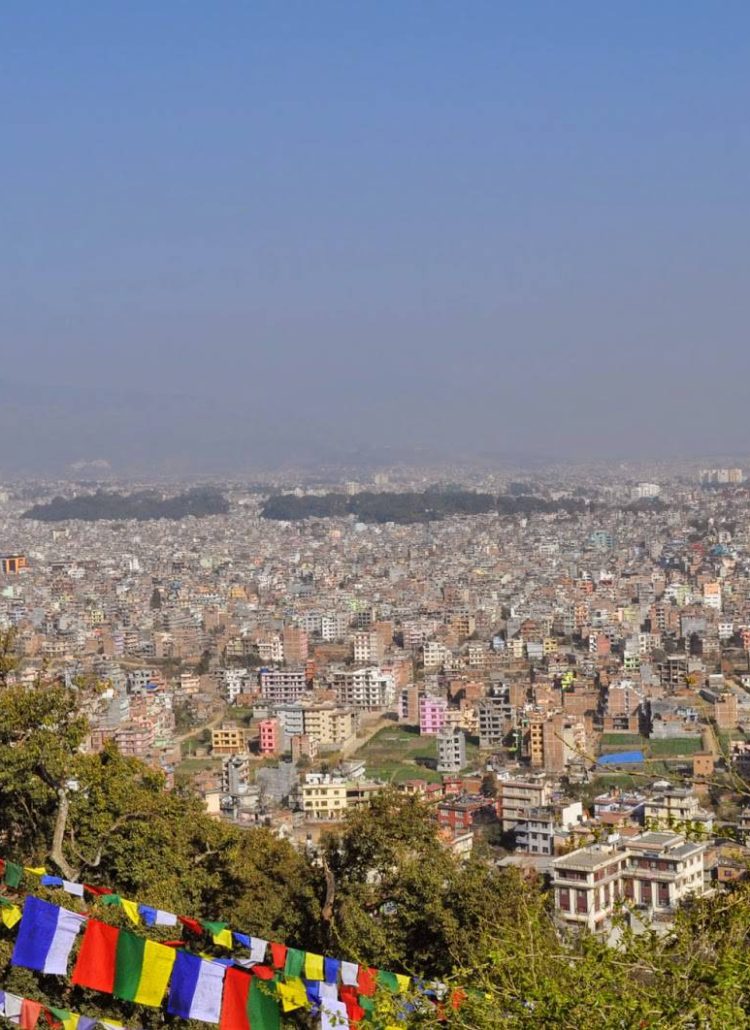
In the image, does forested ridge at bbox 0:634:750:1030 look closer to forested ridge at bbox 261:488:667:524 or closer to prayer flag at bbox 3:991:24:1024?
prayer flag at bbox 3:991:24:1024

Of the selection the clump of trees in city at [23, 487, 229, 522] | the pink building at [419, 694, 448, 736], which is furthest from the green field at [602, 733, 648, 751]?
the clump of trees in city at [23, 487, 229, 522]

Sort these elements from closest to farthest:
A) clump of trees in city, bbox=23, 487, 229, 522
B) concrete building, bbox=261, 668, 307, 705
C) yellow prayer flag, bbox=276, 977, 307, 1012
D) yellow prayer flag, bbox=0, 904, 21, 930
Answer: yellow prayer flag, bbox=276, 977, 307, 1012 < yellow prayer flag, bbox=0, 904, 21, 930 < concrete building, bbox=261, 668, 307, 705 < clump of trees in city, bbox=23, 487, 229, 522

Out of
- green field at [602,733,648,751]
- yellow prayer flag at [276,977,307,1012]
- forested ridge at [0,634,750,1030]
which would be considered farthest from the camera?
green field at [602,733,648,751]

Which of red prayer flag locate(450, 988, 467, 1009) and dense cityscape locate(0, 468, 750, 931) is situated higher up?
red prayer flag locate(450, 988, 467, 1009)

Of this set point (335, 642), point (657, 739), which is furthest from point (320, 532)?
point (657, 739)

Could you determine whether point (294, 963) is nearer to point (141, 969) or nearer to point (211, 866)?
point (141, 969)

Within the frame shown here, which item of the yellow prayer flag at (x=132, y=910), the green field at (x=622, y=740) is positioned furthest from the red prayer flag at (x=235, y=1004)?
the green field at (x=622, y=740)

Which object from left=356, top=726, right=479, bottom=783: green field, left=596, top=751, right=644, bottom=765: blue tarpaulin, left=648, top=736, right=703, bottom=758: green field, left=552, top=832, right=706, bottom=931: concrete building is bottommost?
left=356, top=726, right=479, bottom=783: green field
